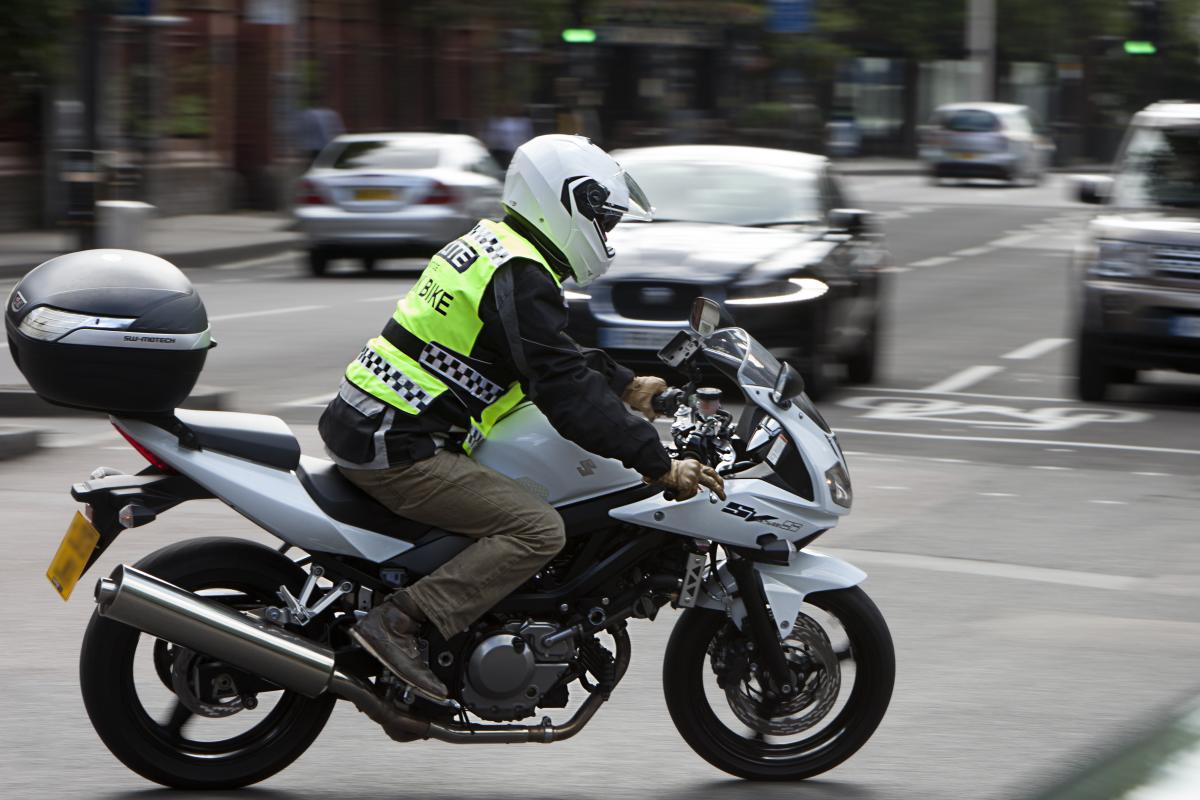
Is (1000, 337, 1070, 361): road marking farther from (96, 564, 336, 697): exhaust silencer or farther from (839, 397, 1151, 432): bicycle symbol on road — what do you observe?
(96, 564, 336, 697): exhaust silencer

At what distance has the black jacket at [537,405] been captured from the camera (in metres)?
4.72

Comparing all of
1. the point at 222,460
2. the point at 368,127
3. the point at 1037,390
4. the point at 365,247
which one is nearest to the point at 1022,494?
the point at 1037,390

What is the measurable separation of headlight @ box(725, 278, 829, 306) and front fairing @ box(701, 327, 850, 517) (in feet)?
23.0

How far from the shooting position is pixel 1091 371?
13305mm

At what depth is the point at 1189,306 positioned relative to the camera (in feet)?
41.6

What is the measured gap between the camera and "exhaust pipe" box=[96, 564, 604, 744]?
4.68 meters

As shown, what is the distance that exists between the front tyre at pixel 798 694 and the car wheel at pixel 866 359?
8748 millimetres

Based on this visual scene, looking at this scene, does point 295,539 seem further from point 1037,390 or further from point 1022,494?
point 1037,390

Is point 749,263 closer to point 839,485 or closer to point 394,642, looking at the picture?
point 839,485

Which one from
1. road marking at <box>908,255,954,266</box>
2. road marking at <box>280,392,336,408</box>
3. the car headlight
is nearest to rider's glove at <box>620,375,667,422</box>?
road marking at <box>280,392,336,408</box>

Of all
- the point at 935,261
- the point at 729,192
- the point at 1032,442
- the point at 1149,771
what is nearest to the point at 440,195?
the point at 935,261

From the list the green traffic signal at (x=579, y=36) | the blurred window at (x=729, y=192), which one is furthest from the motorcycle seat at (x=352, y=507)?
the green traffic signal at (x=579, y=36)

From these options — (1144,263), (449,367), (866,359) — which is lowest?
(866,359)

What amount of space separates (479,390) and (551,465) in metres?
0.25
